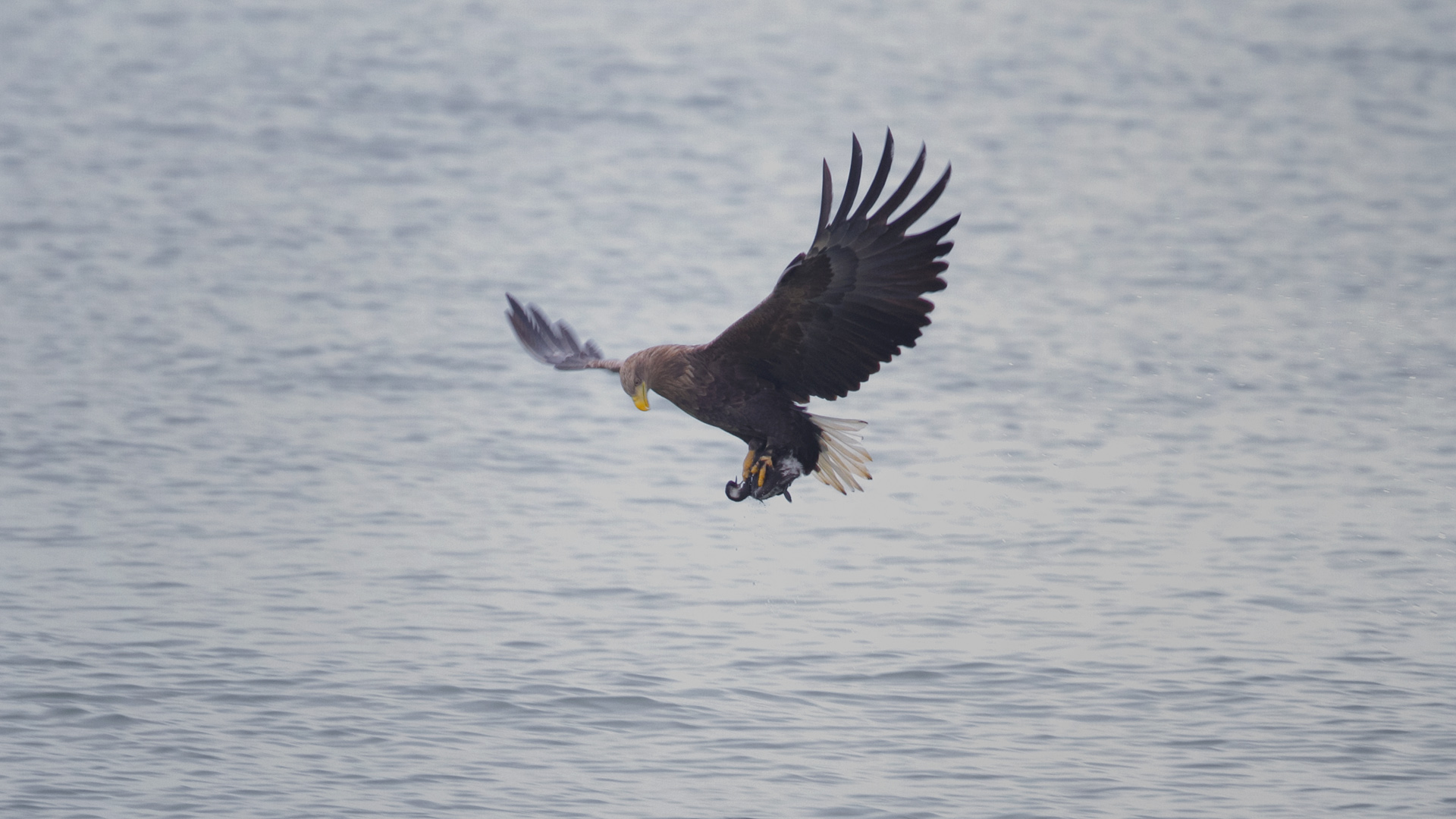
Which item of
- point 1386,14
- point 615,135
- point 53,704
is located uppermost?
point 1386,14

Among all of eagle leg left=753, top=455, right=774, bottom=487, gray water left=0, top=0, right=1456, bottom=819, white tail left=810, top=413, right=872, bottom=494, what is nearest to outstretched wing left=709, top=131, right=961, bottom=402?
eagle leg left=753, top=455, right=774, bottom=487

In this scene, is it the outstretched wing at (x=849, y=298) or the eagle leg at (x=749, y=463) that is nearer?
the outstretched wing at (x=849, y=298)

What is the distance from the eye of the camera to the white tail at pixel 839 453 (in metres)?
6.50

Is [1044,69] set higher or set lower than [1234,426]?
higher

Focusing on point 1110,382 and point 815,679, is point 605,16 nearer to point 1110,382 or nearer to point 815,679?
point 1110,382

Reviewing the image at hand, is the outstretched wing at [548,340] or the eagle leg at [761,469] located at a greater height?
the outstretched wing at [548,340]

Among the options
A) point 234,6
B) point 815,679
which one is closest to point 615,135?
point 234,6

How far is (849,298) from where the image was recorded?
5.83m

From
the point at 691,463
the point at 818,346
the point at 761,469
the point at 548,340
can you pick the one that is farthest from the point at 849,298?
the point at 691,463

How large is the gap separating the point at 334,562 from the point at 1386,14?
1561 centimetres

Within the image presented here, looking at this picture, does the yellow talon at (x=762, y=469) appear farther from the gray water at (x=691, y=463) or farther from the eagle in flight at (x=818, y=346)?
the gray water at (x=691, y=463)

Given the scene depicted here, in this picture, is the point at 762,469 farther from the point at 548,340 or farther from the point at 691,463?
the point at 691,463

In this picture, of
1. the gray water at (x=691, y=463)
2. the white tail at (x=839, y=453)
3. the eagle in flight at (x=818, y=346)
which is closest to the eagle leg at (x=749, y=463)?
the eagle in flight at (x=818, y=346)

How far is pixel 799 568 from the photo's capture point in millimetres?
7875
